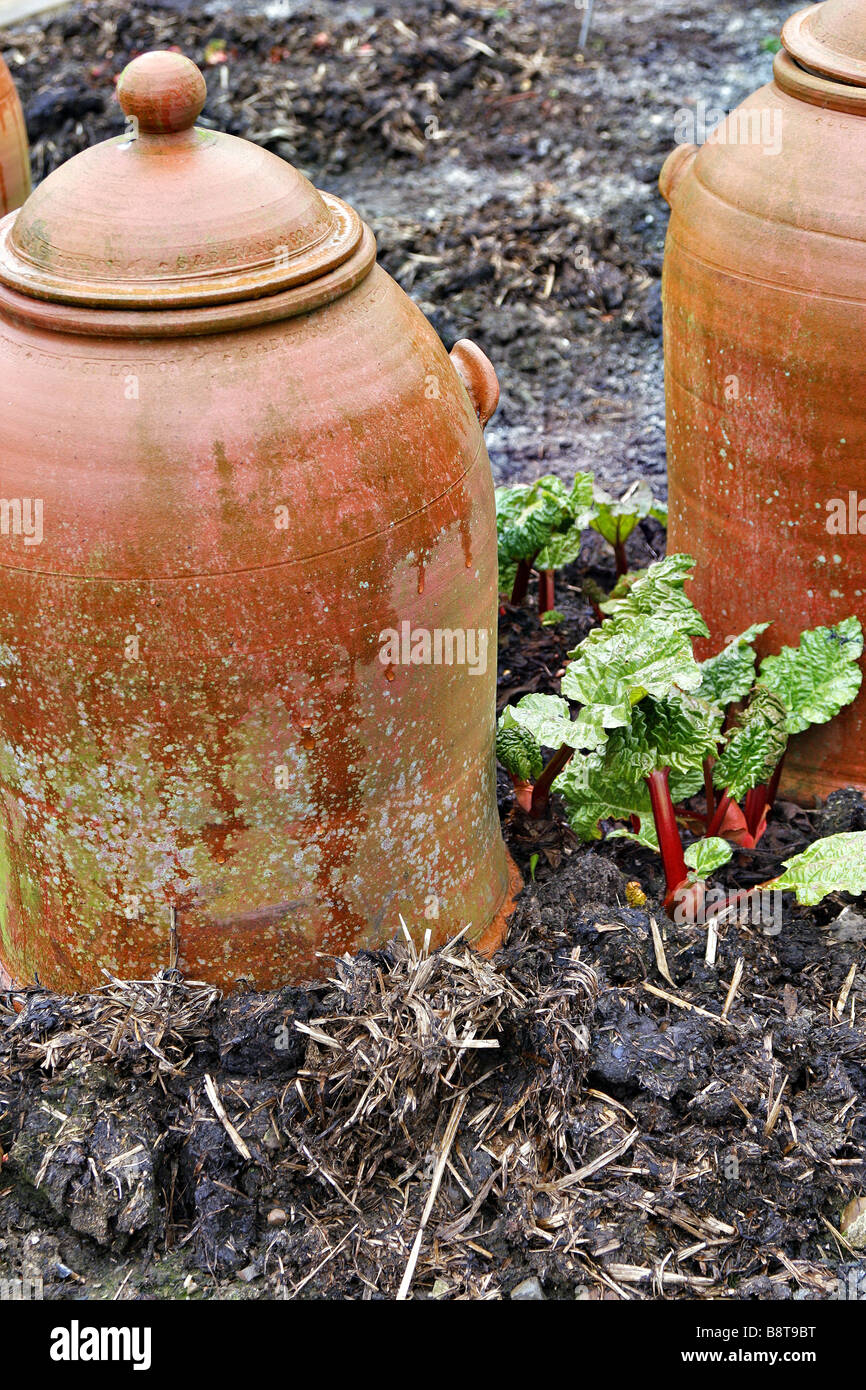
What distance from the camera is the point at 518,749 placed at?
3264mm

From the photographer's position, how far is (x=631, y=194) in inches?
281

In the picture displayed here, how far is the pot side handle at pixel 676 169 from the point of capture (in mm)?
3555

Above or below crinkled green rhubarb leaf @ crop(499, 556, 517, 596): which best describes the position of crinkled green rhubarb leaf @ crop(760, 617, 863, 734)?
above

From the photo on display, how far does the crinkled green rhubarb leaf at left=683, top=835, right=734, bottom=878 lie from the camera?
3.05 metres

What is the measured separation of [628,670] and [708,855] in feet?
1.46

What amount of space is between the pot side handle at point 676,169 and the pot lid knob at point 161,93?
1.56 meters

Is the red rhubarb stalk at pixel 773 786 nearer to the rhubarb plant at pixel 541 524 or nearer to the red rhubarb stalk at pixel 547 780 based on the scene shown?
the red rhubarb stalk at pixel 547 780

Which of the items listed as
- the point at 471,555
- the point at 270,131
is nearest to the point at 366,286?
the point at 471,555

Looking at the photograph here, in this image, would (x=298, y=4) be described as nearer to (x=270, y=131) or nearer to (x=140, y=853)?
(x=270, y=131)

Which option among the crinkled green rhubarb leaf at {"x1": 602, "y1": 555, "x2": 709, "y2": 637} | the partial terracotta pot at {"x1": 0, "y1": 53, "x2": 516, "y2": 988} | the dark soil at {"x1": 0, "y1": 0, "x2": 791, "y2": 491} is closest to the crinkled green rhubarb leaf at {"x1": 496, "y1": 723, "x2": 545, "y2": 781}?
the crinkled green rhubarb leaf at {"x1": 602, "y1": 555, "x2": 709, "y2": 637}

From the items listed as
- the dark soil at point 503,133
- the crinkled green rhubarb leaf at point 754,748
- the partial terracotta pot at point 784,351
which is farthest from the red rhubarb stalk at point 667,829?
the dark soil at point 503,133

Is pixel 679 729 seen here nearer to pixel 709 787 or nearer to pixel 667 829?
pixel 667 829

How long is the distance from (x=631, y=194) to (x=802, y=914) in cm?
504

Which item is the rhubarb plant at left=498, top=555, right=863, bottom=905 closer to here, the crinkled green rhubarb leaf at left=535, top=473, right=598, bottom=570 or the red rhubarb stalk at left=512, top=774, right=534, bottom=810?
the red rhubarb stalk at left=512, top=774, right=534, bottom=810
